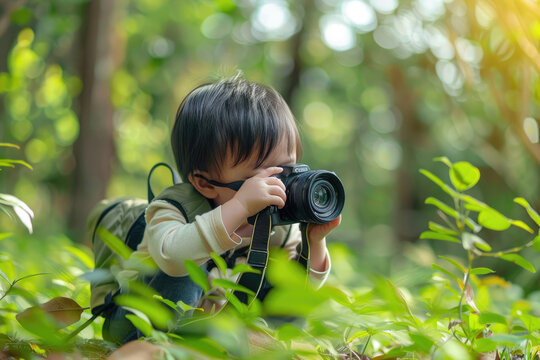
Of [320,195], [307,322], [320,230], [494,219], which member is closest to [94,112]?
[320,230]

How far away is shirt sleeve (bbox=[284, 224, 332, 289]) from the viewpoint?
5.06ft

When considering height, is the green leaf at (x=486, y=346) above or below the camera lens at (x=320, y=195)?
below

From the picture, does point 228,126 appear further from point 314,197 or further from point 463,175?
point 463,175

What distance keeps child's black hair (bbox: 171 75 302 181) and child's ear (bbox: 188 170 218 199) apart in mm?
20

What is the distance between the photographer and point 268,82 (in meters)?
7.42

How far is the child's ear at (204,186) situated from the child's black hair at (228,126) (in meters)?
0.02

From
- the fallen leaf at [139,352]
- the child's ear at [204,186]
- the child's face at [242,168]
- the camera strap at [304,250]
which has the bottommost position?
the camera strap at [304,250]

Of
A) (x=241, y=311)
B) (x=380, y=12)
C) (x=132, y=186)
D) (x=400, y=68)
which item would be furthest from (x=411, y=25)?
(x=132, y=186)

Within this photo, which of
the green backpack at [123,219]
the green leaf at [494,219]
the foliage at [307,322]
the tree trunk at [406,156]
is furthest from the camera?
the tree trunk at [406,156]

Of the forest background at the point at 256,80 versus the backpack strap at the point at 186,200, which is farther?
the forest background at the point at 256,80

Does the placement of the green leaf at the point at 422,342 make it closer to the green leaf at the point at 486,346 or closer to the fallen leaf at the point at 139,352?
the green leaf at the point at 486,346

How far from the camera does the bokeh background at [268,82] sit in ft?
8.57

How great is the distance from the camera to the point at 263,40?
27.4 ft

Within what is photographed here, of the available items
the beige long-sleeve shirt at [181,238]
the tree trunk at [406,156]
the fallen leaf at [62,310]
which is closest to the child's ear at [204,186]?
the beige long-sleeve shirt at [181,238]
